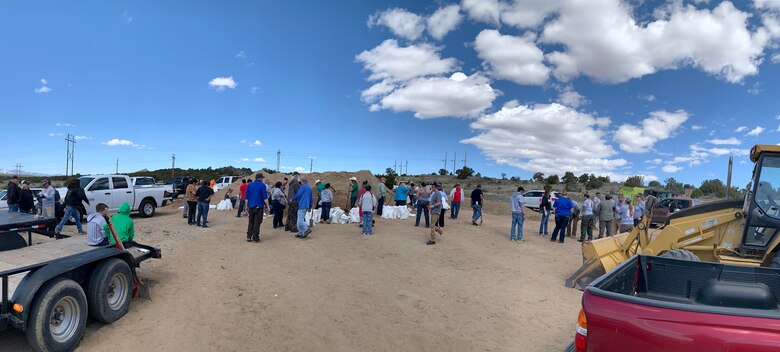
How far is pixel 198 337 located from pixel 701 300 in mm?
5270

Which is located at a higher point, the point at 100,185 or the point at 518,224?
the point at 100,185

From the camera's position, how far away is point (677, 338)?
73.9 inches

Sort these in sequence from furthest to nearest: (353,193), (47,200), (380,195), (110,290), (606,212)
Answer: (380,195)
(353,193)
(606,212)
(47,200)
(110,290)

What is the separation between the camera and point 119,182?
48.2 ft

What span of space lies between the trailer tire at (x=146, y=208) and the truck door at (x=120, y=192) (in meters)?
0.52

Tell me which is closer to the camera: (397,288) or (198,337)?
(198,337)

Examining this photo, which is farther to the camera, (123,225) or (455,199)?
(455,199)

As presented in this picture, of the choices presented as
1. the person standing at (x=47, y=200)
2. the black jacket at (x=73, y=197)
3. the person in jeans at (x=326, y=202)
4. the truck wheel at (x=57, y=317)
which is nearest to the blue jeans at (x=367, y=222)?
the person in jeans at (x=326, y=202)

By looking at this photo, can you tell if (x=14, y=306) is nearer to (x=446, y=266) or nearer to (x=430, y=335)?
(x=430, y=335)

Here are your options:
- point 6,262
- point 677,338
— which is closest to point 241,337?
point 6,262

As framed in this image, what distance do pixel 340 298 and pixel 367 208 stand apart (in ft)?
18.5

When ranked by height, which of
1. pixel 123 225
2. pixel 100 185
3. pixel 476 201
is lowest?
pixel 123 225

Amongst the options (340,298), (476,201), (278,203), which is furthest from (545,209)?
(340,298)

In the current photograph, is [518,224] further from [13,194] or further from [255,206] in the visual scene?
[13,194]
